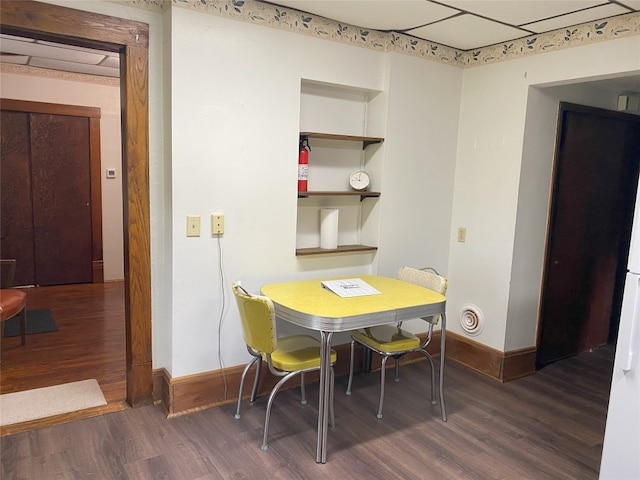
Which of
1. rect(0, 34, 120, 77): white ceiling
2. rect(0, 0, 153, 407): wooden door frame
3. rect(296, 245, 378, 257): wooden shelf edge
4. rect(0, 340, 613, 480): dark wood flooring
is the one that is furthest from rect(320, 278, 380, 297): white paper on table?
rect(0, 34, 120, 77): white ceiling

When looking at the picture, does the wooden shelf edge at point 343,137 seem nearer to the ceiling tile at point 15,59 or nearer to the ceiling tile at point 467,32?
the ceiling tile at point 467,32

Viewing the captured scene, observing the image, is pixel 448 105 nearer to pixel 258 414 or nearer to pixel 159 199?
pixel 159 199

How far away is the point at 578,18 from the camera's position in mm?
2693

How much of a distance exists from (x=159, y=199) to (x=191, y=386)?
1098 millimetres

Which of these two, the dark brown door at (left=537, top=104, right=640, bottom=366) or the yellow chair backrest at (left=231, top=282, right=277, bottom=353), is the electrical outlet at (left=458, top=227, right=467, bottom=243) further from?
the yellow chair backrest at (left=231, top=282, right=277, bottom=353)

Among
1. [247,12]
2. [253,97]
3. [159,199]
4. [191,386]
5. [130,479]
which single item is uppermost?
[247,12]

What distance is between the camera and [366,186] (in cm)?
330

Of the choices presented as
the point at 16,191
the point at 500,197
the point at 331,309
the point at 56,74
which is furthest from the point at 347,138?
the point at 16,191

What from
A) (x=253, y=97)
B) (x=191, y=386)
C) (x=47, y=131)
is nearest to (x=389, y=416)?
(x=191, y=386)

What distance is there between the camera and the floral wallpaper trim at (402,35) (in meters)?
2.59

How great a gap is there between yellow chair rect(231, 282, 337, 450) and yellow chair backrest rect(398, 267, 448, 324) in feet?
2.59

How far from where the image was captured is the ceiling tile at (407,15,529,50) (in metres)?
2.83

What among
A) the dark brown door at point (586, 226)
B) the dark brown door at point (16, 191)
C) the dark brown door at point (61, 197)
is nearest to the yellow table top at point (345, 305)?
the dark brown door at point (586, 226)

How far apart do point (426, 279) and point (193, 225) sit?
146 centimetres
